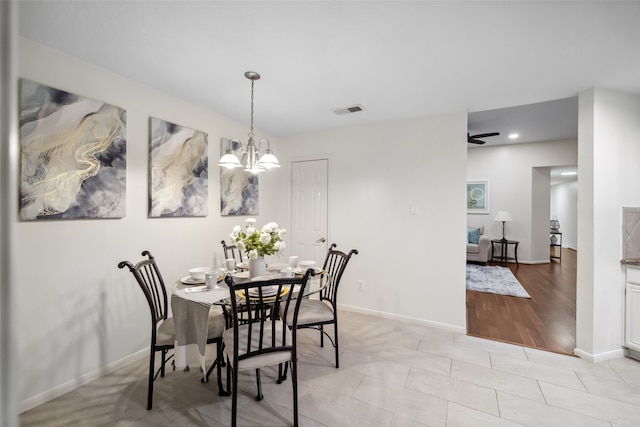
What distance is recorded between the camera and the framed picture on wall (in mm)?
6973

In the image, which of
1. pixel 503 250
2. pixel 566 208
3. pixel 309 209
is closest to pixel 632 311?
pixel 309 209

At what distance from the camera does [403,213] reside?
3568 millimetres

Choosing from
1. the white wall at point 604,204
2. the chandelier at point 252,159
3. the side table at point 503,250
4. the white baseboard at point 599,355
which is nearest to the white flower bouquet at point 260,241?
the chandelier at point 252,159

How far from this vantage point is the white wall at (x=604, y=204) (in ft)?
8.52

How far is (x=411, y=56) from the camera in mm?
2141

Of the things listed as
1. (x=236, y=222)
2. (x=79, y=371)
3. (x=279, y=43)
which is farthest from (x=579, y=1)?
(x=79, y=371)

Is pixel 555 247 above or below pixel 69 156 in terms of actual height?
below

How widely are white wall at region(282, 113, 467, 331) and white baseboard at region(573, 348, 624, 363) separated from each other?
0.97 meters

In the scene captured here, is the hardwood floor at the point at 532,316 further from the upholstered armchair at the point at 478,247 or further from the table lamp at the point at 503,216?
the table lamp at the point at 503,216

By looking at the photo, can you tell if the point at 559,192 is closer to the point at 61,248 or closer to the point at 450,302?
the point at 450,302

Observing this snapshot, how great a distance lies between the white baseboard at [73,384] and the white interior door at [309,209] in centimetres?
227

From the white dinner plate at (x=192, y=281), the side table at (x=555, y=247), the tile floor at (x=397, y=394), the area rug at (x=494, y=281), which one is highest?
the white dinner plate at (x=192, y=281)

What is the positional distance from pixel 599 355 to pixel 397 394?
196 centimetres

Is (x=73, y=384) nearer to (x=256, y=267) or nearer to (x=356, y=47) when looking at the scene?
(x=256, y=267)
